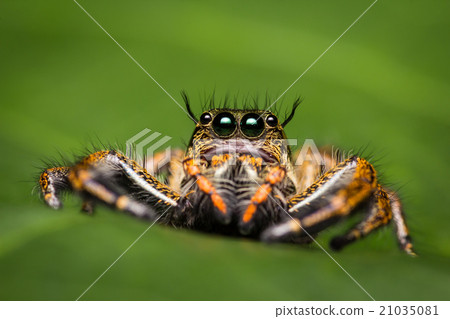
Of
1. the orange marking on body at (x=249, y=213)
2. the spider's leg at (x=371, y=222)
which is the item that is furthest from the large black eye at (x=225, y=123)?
the spider's leg at (x=371, y=222)

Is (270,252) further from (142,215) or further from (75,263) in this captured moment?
(75,263)

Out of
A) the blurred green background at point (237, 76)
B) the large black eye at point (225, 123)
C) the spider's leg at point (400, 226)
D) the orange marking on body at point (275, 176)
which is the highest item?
the blurred green background at point (237, 76)

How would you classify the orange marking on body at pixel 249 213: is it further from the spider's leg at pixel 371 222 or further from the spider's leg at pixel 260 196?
the spider's leg at pixel 371 222

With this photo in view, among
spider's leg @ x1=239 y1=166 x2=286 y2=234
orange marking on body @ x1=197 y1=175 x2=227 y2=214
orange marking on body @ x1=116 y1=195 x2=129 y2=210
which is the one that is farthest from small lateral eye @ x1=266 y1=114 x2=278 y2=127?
orange marking on body @ x1=116 y1=195 x2=129 y2=210

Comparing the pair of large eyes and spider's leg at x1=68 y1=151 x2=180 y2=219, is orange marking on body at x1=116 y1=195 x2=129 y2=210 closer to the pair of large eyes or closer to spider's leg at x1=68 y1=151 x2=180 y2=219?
spider's leg at x1=68 y1=151 x2=180 y2=219

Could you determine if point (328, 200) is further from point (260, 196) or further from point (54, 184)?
point (54, 184)

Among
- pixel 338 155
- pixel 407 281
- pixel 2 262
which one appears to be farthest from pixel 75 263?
pixel 338 155
